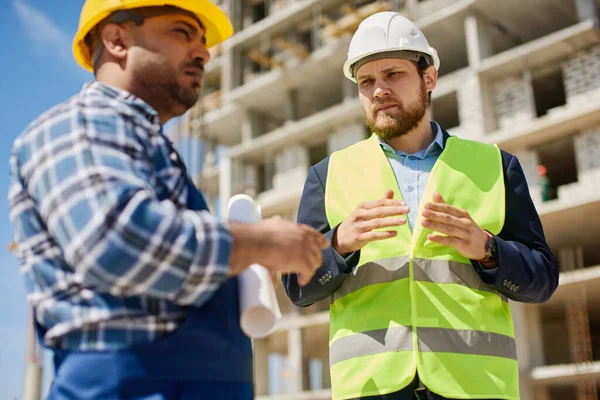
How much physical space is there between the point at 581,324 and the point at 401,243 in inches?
723

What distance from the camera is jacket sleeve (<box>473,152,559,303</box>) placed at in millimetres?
2582

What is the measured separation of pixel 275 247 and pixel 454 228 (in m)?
0.92

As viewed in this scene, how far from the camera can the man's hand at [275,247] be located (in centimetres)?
Result: 168

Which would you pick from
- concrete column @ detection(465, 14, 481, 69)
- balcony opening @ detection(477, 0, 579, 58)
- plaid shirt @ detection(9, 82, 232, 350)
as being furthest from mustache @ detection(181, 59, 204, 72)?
balcony opening @ detection(477, 0, 579, 58)

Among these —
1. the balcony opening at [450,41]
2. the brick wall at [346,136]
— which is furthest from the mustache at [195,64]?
the brick wall at [346,136]

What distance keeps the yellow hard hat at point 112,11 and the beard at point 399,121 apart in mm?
917

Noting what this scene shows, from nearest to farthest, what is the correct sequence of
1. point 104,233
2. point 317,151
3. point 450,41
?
point 104,233 → point 450,41 → point 317,151

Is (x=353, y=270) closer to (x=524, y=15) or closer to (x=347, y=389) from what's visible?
(x=347, y=389)

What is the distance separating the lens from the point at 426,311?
8.43ft

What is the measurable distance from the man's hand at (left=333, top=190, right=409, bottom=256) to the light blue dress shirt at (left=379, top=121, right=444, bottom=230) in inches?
14.6

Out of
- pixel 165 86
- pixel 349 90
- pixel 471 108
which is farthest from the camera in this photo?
pixel 349 90

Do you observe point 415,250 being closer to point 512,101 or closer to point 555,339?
point 512,101

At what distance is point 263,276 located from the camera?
186cm

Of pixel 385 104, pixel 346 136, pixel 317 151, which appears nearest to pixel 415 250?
pixel 385 104
